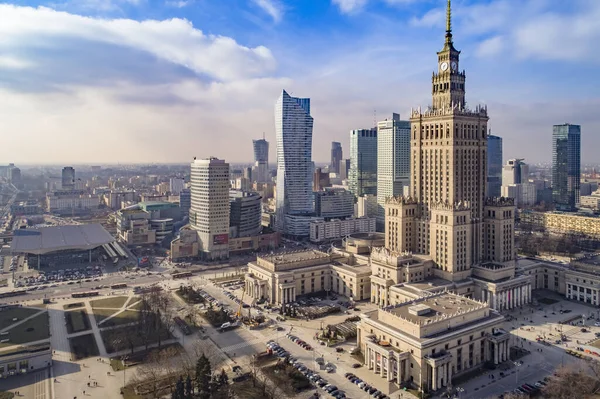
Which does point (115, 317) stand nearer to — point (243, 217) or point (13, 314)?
point (13, 314)

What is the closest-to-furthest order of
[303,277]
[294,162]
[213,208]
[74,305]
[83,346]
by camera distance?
1. [83,346]
2. [74,305]
3. [303,277]
4. [213,208]
5. [294,162]

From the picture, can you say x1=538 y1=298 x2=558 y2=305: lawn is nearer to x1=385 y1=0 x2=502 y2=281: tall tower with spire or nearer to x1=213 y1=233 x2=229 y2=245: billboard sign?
x1=385 y1=0 x2=502 y2=281: tall tower with spire

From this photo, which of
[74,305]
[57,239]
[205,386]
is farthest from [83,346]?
[57,239]

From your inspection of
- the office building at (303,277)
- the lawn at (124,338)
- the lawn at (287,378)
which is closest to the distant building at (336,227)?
the office building at (303,277)

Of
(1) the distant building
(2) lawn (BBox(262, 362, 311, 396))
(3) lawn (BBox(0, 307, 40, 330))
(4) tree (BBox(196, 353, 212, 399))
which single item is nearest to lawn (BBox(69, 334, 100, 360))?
(3) lawn (BBox(0, 307, 40, 330))

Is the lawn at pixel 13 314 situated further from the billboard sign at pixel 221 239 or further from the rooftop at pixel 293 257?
the billboard sign at pixel 221 239

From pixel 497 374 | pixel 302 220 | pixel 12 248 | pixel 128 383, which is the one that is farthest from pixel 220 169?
pixel 497 374
